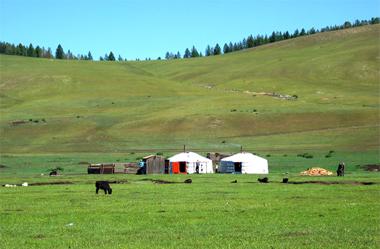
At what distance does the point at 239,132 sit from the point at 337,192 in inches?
2428

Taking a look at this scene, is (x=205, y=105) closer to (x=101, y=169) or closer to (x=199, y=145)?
(x=199, y=145)

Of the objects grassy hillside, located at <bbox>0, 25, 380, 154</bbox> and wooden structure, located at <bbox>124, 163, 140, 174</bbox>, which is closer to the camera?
wooden structure, located at <bbox>124, 163, 140, 174</bbox>

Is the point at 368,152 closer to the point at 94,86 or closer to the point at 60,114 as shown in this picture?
the point at 60,114

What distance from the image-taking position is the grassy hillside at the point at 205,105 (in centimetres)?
9206

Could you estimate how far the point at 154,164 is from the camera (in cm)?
6600

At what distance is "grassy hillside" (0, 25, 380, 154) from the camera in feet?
302

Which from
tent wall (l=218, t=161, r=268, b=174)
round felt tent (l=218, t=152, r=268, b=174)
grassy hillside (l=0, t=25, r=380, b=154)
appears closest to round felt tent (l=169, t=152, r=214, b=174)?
tent wall (l=218, t=161, r=268, b=174)

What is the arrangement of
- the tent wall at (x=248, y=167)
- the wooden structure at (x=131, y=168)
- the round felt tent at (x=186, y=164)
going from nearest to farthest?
the wooden structure at (x=131, y=168), the tent wall at (x=248, y=167), the round felt tent at (x=186, y=164)

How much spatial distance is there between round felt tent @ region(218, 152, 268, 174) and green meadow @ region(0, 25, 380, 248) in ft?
6.60

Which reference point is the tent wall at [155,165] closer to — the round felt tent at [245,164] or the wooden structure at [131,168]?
the wooden structure at [131,168]

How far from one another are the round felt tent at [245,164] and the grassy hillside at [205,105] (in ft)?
56.7

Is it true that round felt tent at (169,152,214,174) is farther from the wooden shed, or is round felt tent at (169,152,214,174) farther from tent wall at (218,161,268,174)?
tent wall at (218,161,268,174)

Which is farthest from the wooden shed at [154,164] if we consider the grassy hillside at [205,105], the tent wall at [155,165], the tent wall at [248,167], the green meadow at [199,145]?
the grassy hillside at [205,105]

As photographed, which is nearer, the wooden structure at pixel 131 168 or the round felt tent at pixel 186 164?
the wooden structure at pixel 131 168
